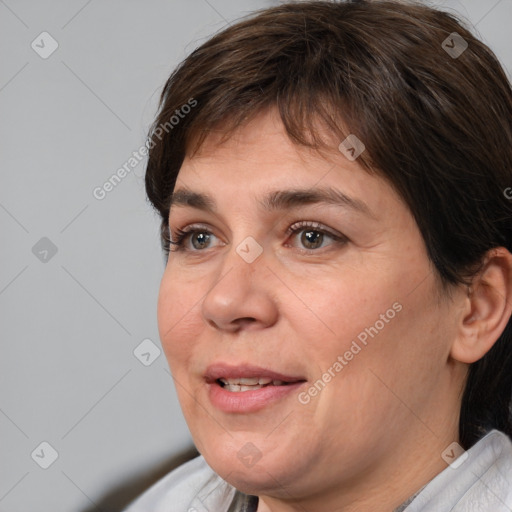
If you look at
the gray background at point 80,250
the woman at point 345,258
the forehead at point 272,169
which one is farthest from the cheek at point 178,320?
the gray background at point 80,250

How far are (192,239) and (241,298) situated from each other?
227 millimetres

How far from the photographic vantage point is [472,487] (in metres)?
1.36

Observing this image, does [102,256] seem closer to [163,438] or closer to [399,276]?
[163,438]

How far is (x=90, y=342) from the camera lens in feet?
8.05

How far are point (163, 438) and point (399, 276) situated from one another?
1.24 m

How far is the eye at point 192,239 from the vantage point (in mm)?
1427

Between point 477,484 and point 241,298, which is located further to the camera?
point 477,484

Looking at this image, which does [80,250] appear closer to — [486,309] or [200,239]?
[200,239]

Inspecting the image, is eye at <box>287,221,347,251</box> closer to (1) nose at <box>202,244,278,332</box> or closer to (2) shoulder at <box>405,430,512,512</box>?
(1) nose at <box>202,244,278,332</box>

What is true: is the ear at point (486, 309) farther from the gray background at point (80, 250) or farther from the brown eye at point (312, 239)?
the gray background at point (80, 250)

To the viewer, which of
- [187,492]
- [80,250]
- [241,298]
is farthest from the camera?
[80,250]

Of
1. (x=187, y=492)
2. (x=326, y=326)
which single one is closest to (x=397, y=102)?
(x=326, y=326)

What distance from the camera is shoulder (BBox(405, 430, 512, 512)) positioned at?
135cm

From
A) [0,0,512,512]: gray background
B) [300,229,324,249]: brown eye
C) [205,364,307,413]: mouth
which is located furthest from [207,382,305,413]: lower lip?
[0,0,512,512]: gray background
